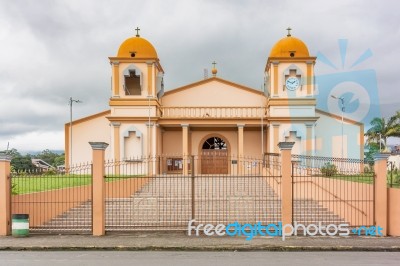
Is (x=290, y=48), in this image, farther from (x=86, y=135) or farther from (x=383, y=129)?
(x=383, y=129)

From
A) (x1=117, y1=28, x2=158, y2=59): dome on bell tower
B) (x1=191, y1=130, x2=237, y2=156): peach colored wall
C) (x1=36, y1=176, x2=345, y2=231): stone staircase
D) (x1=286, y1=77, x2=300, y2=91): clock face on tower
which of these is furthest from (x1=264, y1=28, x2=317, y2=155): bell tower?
(x1=36, y1=176, x2=345, y2=231): stone staircase

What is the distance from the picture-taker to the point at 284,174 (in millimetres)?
14031

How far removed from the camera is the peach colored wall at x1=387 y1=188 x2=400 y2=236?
13.6m

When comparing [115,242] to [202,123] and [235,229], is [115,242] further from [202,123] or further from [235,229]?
[202,123]

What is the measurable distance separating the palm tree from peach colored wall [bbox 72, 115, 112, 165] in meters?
25.6

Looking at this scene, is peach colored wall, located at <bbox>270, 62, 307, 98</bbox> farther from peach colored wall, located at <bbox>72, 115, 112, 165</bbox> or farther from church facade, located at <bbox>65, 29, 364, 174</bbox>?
peach colored wall, located at <bbox>72, 115, 112, 165</bbox>

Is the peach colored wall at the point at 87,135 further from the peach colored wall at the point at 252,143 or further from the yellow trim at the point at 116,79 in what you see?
the peach colored wall at the point at 252,143

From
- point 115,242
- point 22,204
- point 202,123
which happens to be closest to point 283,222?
point 115,242

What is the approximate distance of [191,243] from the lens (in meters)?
12.5
